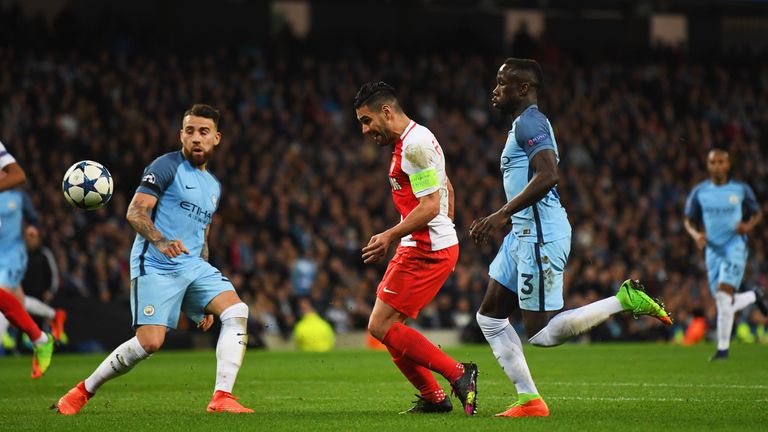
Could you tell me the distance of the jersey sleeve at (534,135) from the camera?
7273 mm

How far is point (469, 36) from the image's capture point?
31172 millimetres

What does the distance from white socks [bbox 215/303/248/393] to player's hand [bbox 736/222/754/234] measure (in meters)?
8.75

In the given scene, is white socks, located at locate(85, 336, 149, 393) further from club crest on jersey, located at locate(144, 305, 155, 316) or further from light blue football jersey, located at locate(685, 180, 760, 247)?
light blue football jersey, located at locate(685, 180, 760, 247)

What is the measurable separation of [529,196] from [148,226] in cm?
258

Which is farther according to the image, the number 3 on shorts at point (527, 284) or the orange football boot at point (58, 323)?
the orange football boot at point (58, 323)

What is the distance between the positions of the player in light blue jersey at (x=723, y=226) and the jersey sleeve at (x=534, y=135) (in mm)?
8130

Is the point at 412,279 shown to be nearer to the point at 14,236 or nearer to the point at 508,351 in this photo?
the point at 508,351

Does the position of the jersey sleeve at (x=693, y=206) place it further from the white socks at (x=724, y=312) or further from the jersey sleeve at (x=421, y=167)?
the jersey sleeve at (x=421, y=167)

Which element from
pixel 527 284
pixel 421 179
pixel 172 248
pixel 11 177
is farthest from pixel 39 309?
pixel 527 284

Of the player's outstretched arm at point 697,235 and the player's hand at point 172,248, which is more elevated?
the player's hand at point 172,248

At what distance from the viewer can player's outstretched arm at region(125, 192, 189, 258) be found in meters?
7.62

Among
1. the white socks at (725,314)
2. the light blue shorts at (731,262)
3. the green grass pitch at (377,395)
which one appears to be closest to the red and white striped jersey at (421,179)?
the green grass pitch at (377,395)

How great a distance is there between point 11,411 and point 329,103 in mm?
18670

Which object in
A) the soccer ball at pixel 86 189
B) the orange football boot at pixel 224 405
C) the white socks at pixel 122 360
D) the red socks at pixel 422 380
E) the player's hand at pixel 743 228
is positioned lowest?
the orange football boot at pixel 224 405
